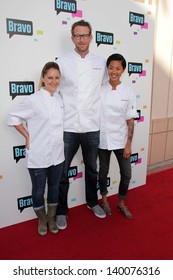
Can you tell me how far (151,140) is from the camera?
3.67 meters

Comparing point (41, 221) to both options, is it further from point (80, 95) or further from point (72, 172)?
point (80, 95)

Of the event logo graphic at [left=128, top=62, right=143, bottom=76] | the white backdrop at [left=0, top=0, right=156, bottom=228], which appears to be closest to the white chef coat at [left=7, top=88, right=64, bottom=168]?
the white backdrop at [left=0, top=0, right=156, bottom=228]

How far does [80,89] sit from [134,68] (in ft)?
3.21

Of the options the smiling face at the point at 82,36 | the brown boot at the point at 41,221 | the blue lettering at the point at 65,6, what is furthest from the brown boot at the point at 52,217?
the blue lettering at the point at 65,6

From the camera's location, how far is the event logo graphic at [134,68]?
8.95 ft

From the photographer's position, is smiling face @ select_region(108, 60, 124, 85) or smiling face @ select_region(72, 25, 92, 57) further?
smiling face @ select_region(108, 60, 124, 85)

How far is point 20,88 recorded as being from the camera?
207 centimetres

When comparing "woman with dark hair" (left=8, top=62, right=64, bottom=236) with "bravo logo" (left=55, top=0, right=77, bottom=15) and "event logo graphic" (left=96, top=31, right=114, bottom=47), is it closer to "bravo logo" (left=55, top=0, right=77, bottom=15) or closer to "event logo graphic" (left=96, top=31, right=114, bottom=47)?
"bravo logo" (left=55, top=0, right=77, bottom=15)

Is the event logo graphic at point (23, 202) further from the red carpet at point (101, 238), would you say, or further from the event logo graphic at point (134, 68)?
the event logo graphic at point (134, 68)

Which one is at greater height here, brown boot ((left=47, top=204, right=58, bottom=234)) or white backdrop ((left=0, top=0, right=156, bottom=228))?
white backdrop ((left=0, top=0, right=156, bottom=228))

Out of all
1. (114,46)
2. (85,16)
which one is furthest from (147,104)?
(85,16)

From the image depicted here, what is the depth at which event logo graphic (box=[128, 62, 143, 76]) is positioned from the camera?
2.73 m

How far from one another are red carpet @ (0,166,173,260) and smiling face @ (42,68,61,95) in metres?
1.21

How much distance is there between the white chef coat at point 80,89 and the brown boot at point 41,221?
714 mm
